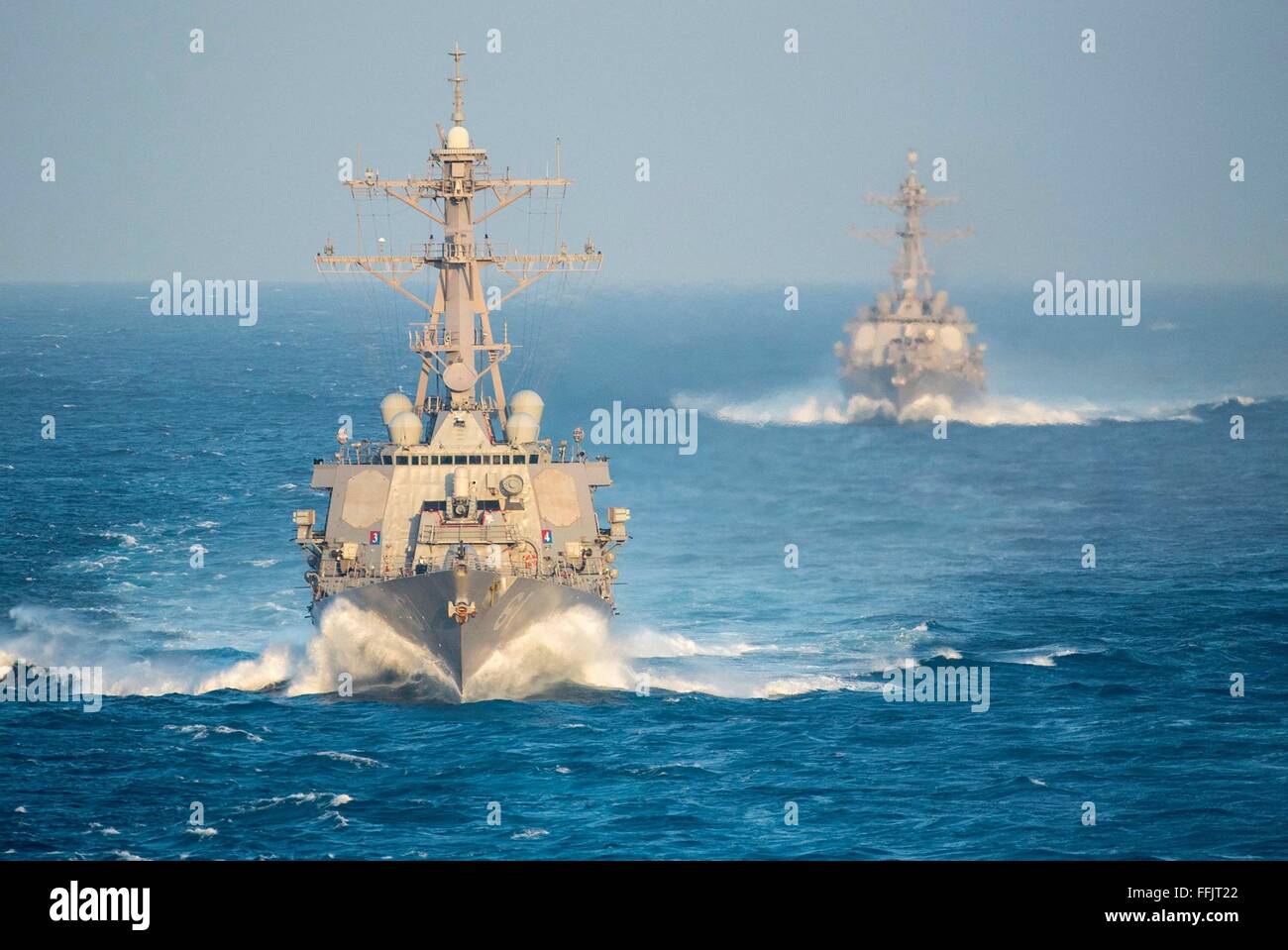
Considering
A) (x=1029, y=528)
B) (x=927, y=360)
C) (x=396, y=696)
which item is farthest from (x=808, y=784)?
(x=927, y=360)

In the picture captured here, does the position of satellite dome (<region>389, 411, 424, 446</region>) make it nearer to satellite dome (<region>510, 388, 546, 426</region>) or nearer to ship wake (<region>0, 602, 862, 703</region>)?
satellite dome (<region>510, 388, 546, 426</region>)

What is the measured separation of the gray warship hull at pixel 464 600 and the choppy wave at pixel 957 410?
2531 inches

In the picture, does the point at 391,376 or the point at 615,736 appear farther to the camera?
the point at 391,376

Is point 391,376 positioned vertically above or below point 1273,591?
above

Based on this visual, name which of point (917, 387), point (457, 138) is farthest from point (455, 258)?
point (917, 387)

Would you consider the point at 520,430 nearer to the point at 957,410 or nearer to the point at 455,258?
the point at 455,258

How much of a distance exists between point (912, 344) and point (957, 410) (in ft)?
15.7

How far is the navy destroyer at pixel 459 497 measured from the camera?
151ft

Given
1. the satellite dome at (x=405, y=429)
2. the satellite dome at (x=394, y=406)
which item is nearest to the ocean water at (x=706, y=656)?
the satellite dome at (x=405, y=429)

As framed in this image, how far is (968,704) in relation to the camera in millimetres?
47438

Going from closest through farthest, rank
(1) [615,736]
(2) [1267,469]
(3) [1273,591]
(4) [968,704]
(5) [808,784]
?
(5) [808,784] → (1) [615,736] → (4) [968,704] → (3) [1273,591] → (2) [1267,469]

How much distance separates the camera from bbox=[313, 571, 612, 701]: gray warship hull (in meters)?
45.1

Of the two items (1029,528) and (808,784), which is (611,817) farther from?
(1029,528)
